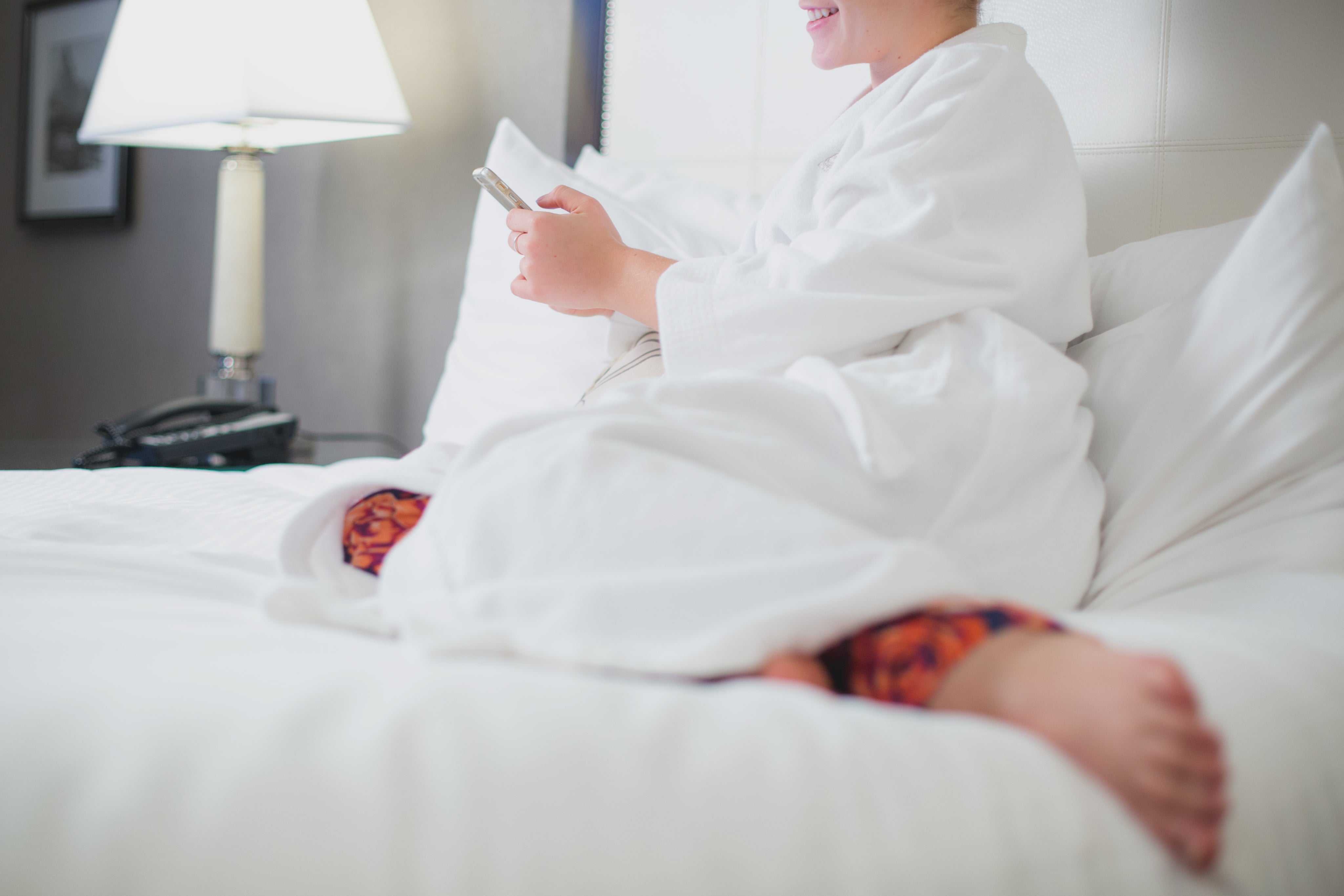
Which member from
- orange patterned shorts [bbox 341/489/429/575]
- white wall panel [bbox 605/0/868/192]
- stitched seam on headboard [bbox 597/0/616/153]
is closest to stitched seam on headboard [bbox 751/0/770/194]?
white wall panel [bbox 605/0/868/192]

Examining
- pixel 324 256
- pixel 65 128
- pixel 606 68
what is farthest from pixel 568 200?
pixel 65 128

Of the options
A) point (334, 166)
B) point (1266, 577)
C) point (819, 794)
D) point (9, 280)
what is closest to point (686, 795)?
point (819, 794)

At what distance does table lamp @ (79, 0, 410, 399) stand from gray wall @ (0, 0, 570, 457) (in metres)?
0.20

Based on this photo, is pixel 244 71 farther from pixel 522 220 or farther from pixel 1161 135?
pixel 1161 135

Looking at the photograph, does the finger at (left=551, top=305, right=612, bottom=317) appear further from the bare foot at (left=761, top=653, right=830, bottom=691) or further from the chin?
the bare foot at (left=761, top=653, right=830, bottom=691)

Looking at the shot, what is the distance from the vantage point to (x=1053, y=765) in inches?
15.6

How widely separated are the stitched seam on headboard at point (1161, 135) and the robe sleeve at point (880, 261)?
1.59 feet

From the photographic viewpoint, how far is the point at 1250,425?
0.74 metres

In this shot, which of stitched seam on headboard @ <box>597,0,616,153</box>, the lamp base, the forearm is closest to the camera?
the forearm

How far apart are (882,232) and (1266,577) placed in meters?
0.37

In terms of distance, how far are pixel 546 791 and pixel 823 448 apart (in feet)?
1.12

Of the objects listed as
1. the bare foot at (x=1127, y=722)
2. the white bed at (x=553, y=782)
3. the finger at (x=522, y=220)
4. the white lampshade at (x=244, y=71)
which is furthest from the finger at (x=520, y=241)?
the white lampshade at (x=244, y=71)

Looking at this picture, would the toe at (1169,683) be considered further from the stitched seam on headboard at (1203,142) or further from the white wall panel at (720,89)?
the white wall panel at (720,89)

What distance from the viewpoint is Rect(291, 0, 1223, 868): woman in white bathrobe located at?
459 millimetres
